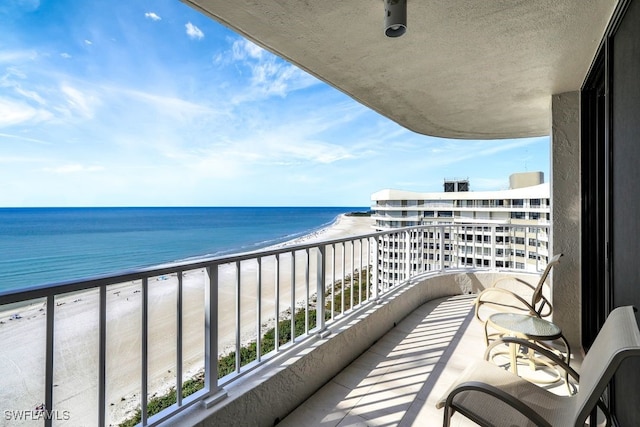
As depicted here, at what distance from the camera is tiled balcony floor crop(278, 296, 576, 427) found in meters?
1.85

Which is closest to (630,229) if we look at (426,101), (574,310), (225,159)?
(574,310)

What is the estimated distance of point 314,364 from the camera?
2117mm

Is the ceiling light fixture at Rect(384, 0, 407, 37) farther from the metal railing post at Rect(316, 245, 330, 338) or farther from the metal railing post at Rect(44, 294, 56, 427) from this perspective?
the metal railing post at Rect(44, 294, 56, 427)

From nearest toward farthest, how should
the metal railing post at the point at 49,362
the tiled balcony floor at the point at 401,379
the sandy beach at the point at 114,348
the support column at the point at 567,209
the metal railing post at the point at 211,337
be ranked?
the metal railing post at the point at 49,362 < the metal railing post at the point at 211,337 < the tiled balcony floor at the point at 401,379 < the support column at the point at 567,209 < the sandy beach at the point at 114,348

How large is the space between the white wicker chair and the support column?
1.71m

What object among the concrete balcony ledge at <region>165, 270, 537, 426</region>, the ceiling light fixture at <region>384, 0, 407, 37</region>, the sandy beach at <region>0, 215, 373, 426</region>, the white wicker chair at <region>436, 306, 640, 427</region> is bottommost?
the sandy beach at <region>0, 215, 373, 426</region>

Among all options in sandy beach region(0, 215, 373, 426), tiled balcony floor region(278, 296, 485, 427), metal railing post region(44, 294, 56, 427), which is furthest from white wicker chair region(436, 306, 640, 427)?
metal railing post region(44, 294, 56, 427)

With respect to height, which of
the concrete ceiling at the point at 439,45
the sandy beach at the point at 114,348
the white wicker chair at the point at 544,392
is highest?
the concrete ceiling at the point at 439,45

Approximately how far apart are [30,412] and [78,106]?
2876 cm

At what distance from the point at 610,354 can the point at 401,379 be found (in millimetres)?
1665

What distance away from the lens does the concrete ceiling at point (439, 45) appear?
163 centimetres

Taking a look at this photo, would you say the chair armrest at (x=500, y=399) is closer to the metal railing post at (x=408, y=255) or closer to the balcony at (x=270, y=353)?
the balcony at (x=270, y=353)

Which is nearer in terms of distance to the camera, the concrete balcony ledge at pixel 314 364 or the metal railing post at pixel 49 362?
the metal railing post at pixel 49 362

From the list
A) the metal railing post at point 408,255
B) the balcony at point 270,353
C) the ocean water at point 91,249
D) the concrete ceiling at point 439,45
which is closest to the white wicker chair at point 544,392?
the balcony at point 270,353
